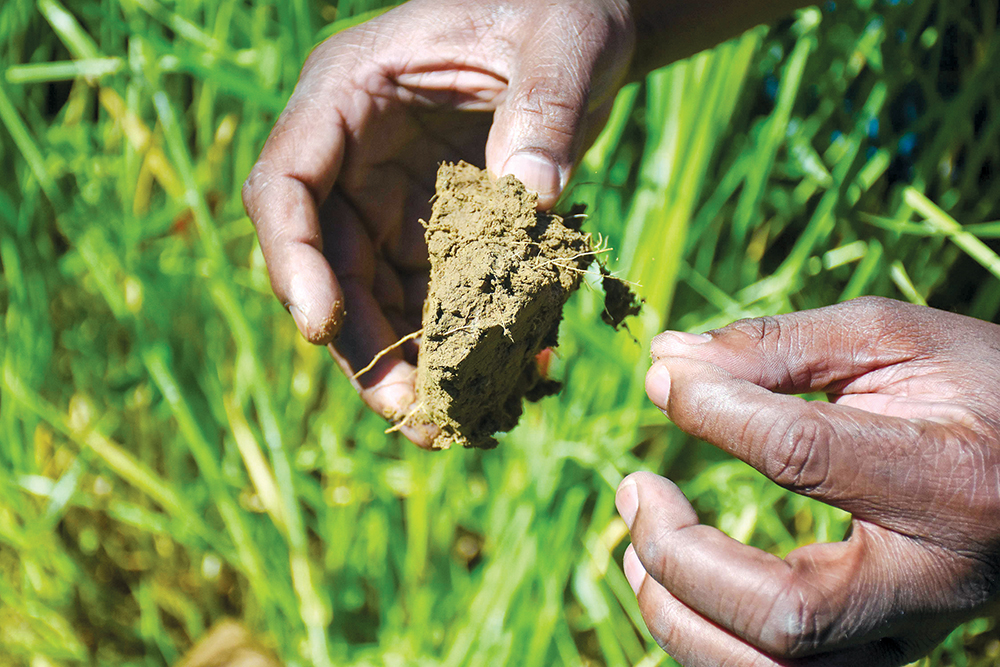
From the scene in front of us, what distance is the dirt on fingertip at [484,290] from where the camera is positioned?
738 mm

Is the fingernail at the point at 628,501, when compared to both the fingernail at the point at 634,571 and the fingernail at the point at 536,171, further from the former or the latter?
the fingernail at the point at 536,171

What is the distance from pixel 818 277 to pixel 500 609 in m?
0.90

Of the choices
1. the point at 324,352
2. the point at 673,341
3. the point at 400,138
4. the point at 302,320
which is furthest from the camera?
the point at 324,352

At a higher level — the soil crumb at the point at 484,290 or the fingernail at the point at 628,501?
the soil crumb at the point at 484,290

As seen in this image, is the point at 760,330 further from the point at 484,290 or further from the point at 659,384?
the point at 484,290

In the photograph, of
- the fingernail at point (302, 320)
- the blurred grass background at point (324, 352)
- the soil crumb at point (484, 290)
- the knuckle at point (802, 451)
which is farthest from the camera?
the blurred grass background at point (324, 352)

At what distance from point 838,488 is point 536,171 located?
48 centimetres

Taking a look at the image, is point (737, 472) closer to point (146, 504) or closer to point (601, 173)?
point (601, 173)

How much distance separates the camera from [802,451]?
636 millimetres

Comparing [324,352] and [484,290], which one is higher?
[484,290]

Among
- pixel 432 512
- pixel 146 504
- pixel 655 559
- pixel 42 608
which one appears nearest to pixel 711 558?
pixel 655 559

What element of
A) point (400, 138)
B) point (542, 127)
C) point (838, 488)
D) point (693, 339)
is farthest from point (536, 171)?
point (838, 488)

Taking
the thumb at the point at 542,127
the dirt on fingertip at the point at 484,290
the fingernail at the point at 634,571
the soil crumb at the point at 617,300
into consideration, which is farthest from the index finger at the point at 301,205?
the fingernail at the point at 634,571

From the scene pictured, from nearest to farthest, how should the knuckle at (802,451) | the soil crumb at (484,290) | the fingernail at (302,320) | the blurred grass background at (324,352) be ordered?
the knuckle at (802,451)
the soil crumb at (484,290)
the fingernail at (302,320)
the blurred grass background at (324,352)
